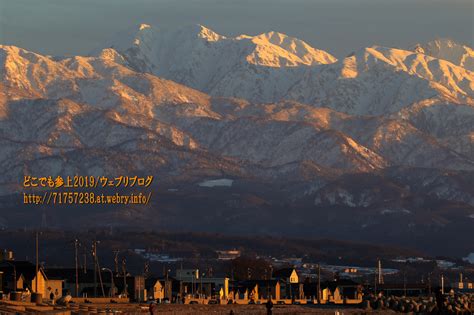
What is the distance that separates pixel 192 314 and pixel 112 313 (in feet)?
30.6

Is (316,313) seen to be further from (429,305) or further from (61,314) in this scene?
(61,314)

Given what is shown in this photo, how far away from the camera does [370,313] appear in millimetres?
137750

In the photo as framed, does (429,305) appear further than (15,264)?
No

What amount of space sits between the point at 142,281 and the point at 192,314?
75.0 m

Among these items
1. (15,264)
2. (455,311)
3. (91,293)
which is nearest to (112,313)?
(455,311)

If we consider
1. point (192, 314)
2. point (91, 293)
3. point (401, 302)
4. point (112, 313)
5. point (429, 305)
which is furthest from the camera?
point (91, 293)

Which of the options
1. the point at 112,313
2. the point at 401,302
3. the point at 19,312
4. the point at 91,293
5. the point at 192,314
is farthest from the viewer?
the point at 91,293

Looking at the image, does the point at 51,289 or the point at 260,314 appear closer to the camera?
the point at 260,314

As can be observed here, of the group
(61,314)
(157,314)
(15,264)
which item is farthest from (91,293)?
(61,314)

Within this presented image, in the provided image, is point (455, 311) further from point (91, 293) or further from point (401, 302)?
point (91, 293)

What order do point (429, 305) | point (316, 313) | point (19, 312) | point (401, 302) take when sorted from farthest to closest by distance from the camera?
point (401, 302) < point (429, 305) < point (316, 313) < point (19, 312)

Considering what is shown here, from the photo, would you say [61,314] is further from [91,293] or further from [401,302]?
[91,293]

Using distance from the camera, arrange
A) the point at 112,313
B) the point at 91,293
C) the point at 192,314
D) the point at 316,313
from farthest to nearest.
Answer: the point at 91,293 < the point at 316,313 < the point at 192,314 < the point at 112,313

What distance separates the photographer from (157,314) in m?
120
